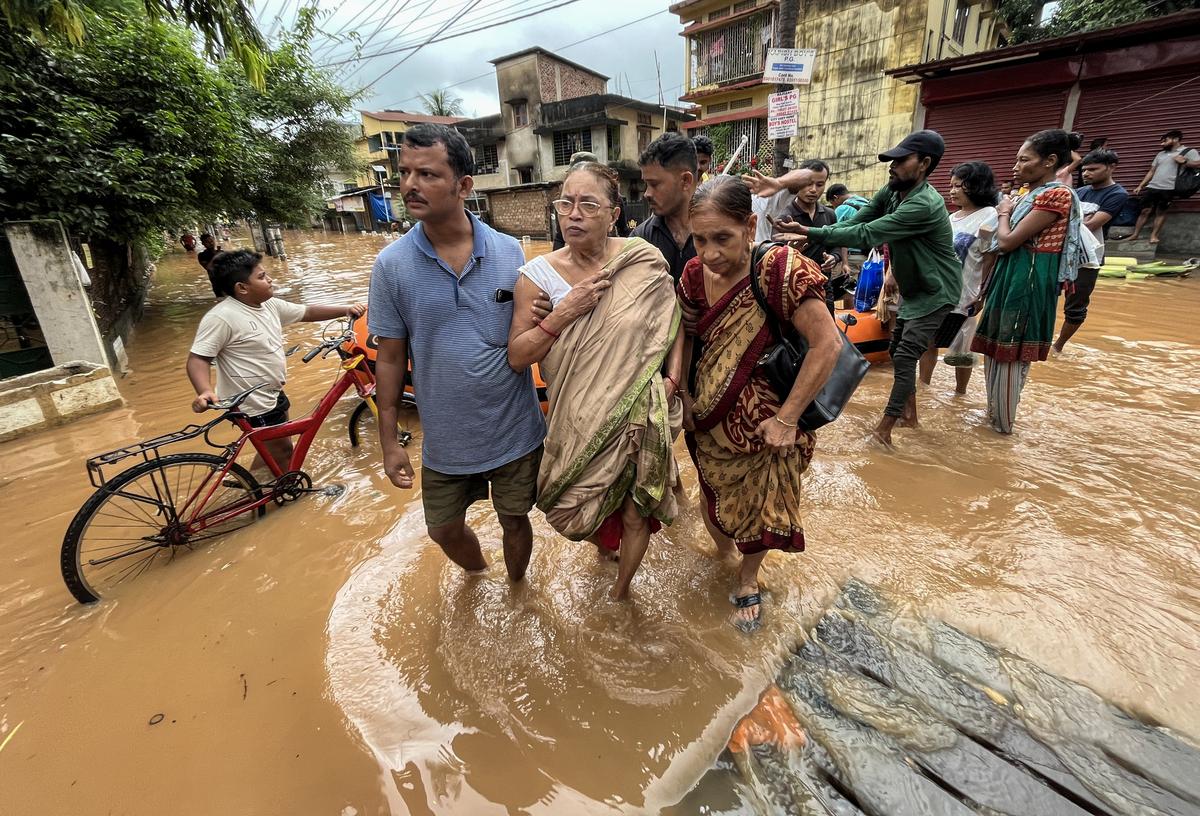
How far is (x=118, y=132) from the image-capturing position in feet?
22.7

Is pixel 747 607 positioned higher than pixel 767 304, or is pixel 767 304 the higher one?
pixel 767 304

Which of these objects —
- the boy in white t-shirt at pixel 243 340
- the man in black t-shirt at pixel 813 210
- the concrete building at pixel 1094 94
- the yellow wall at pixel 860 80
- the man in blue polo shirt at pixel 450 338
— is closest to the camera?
the man in blue polo shirt at pixel 450 338

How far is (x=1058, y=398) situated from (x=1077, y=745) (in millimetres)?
3832

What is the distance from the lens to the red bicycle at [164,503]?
2730 millimetres

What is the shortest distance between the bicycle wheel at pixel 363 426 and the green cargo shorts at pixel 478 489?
2.16m

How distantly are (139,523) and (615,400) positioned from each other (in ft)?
10.3

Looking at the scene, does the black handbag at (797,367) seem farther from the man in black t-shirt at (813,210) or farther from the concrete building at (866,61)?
the concrete building at (866,61)

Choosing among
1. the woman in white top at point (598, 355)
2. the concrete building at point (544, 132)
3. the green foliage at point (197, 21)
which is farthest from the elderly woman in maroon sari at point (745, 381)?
the concrete building at point (544, 132)

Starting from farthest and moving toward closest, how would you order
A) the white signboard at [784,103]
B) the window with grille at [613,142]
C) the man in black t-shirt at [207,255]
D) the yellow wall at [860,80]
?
the window with grille at [613,142]
the yellow wall at [860,80]
the white signboard at [784,103]
the man in black t-shirt at [207,255]

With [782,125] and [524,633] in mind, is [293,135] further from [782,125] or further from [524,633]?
[524,633]

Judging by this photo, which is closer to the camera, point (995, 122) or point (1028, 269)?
point (1028, 269)

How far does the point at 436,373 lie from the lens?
2.08 m

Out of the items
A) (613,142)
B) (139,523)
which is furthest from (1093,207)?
(613,142)

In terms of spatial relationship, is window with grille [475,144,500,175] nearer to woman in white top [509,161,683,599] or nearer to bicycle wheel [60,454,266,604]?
bicycle wheel [60,454,266,604]
